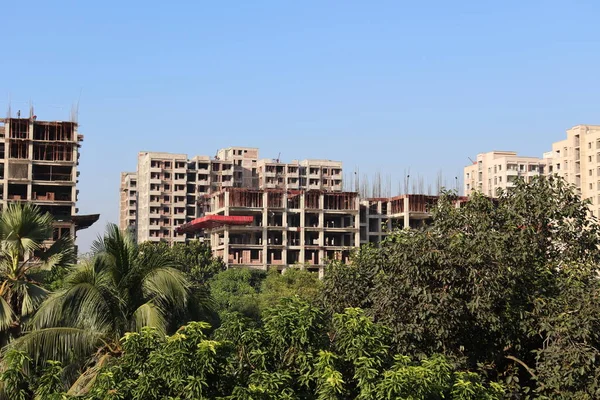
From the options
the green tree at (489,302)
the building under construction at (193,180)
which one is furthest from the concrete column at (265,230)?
the green tree at (489,302)

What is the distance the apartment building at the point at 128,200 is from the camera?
515ft

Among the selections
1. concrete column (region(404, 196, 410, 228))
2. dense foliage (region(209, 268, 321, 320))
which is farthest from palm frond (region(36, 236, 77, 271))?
concrete column (region(404, 196, 410, 228))

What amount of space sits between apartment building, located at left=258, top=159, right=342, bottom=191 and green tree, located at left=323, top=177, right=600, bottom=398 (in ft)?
394

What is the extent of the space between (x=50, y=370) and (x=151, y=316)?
9.40ft

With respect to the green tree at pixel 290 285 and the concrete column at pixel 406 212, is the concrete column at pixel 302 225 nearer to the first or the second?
the concrete column at pixel 406 212

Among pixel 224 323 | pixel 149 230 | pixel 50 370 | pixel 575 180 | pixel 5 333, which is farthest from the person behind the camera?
pixel 149 230

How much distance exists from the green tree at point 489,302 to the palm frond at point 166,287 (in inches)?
178

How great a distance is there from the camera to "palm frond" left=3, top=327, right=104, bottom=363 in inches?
717

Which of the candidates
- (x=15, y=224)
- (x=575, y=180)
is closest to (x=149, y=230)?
(x=575, y=180)

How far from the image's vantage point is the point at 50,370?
655 inches

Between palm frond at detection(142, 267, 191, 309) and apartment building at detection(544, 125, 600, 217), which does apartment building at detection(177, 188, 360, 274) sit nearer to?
apartment building at detection(544, 125, 600, 217)

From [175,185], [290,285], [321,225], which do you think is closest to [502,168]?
[321,225]

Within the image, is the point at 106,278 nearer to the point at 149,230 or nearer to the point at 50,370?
the point at 50,370

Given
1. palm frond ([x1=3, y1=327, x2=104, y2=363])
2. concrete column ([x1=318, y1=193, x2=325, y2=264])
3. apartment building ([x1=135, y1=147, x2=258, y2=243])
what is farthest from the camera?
apartment building ([x1=135, y1=147, x2=258, y2=243])
